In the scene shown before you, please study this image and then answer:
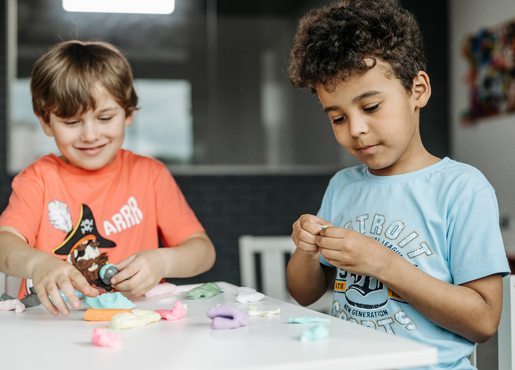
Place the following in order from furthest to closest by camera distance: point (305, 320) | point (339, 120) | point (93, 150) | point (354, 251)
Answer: point (93, 150), point (339, 120), point (354, 251), point (305, 320)

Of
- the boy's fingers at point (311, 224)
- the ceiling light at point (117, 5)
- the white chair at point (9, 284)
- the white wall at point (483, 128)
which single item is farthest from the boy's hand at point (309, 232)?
the white wall at point (483, 128)

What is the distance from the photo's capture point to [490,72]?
2.98 m

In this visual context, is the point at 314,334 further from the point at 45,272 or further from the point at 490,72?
the point at 490,72

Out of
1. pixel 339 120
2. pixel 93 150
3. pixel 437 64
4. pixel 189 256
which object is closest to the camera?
pixel 339 120

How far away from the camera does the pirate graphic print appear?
47.2 inches

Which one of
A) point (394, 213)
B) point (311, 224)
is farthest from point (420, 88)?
point (311, 224)

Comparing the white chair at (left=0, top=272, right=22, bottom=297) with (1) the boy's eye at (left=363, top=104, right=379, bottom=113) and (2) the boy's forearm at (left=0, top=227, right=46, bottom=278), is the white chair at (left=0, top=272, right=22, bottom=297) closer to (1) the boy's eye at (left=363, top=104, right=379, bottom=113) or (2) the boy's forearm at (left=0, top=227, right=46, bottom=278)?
(2) the boy's forearm at (left=0, top=227, right=46, bottom=278)

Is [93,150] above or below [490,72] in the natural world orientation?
below

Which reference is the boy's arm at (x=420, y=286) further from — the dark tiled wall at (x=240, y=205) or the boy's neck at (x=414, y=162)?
the dark tiled wall at (x=240, y=205)

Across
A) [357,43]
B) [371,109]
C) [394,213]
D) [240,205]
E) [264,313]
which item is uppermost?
[357,43]

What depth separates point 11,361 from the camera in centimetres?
56

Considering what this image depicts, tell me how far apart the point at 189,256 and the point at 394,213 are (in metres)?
0.47

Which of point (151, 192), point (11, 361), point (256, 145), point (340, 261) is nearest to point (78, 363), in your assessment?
point (11, 361)

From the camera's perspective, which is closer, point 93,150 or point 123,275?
point 123,275
